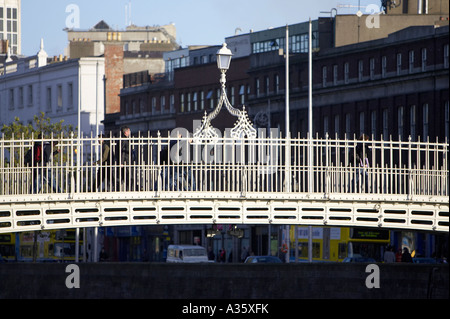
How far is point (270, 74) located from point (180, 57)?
21119 millimetres

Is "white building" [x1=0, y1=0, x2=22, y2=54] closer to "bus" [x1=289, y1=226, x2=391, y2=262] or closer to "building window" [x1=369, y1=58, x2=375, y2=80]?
"building window" [x1=369, y1=58, x2=375, y2=80]

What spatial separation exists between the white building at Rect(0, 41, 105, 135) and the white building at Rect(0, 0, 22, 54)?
69.5 metres

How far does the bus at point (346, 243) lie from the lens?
255ft

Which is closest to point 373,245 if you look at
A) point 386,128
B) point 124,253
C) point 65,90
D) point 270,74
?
point 386,128

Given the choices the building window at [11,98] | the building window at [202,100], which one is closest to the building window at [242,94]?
the building window at [202,100]

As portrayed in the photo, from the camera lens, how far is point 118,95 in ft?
398

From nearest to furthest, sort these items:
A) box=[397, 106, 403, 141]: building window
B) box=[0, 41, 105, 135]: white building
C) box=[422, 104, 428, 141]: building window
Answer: box=[422, 104, 428, 141]: building window → box=[397, 106, 403, 141]: building window → box=[0, 41, 105, 135]: white building

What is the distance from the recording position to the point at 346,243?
78.5 m

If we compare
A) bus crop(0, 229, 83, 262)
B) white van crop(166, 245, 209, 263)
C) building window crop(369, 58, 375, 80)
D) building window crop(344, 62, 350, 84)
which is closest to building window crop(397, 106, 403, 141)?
building window crop(369, 58, 375, 80)

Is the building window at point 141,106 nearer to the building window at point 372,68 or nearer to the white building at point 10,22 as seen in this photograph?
the building window at point 372,68

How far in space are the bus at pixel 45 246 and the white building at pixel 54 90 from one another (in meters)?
16.9

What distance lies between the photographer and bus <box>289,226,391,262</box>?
77.8 meters

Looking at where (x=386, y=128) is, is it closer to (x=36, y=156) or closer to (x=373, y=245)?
(x=373, y=245)

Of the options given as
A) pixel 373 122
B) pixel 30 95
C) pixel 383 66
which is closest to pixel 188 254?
pixel 373 122
